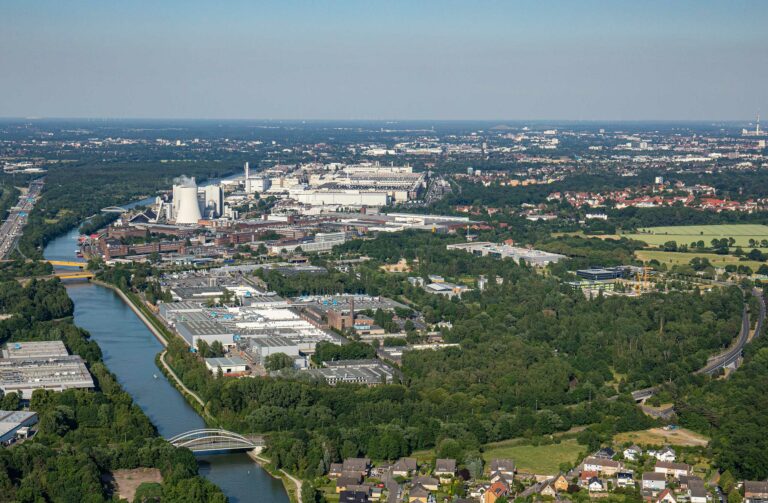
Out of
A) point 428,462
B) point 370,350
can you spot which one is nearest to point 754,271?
point 370,350

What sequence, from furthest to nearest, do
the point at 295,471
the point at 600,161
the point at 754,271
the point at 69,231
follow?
the point at 600,161
the point at 69,231
the point at 754,271
the point at 295,471

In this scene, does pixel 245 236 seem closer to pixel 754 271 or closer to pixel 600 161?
pixel 754 271

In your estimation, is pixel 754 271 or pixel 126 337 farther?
pixel 754 271

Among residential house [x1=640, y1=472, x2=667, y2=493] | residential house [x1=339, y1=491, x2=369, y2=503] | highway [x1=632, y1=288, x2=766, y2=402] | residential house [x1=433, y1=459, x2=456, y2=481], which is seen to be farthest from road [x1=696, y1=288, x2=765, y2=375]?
residential house [x1=339, y1=491, x2=369, y2=503]

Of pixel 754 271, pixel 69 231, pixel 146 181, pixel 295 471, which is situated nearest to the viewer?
pixel 295 471

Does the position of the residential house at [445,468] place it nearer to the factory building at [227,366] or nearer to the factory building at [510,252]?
the factory building at [227,366]

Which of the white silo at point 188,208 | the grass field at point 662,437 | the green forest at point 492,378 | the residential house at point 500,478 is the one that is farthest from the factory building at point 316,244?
the residential house at point 500,478
